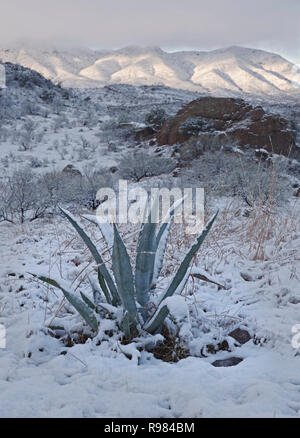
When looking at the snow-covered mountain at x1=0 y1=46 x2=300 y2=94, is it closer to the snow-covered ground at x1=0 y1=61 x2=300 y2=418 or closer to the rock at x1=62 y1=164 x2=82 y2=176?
the rock at x1=62 y1=164 x2=82 y2=176

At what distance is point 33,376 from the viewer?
1.26 metres

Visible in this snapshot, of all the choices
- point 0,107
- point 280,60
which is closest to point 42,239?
point 0,107

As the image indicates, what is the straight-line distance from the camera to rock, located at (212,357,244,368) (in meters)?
1.44

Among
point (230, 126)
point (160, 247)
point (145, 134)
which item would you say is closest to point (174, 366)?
point (160, 247)

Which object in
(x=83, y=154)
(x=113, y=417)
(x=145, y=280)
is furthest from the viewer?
(x=83, y=154)

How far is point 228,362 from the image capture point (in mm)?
1454

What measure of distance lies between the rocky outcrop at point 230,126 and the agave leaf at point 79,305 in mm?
8185

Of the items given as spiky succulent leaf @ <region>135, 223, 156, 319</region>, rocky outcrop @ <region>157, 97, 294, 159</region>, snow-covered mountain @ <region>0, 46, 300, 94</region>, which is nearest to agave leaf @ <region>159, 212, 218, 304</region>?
spiky succulent leaf @ <region>135, 223, 156, 319</region>

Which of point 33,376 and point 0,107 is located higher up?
point 0,107

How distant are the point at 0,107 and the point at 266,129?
12.7 metres

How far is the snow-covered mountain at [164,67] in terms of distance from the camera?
205 feet

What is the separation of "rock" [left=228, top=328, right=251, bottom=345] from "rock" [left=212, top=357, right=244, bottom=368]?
0.14m

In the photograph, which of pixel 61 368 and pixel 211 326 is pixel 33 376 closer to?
pixel 61 368

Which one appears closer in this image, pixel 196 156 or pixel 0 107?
pixel 196 156
